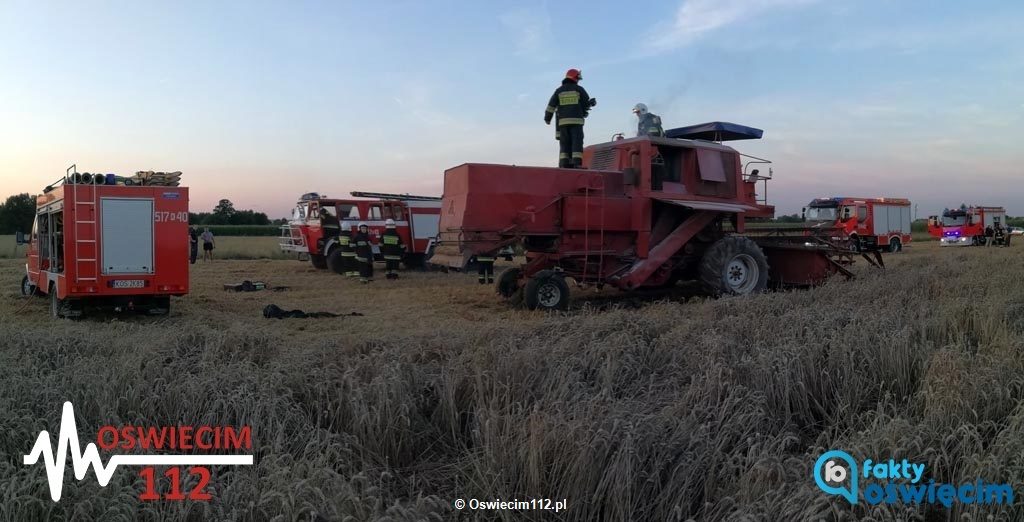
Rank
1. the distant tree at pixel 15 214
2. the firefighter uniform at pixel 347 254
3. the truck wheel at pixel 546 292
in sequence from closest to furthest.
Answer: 1. the truck wheel at pixel 546 292
2. the firefighter uniform at pixel 347 254
3. the distant tree at pixel 15 214

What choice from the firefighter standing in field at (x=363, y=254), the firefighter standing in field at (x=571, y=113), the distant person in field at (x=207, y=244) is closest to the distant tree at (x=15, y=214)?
the distant person in field at (x=207, y=244)

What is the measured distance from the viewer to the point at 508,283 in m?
11.5

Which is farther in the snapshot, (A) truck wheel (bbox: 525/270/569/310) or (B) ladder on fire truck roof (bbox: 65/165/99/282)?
(A) truck wheel (bbox: 525/270/569/310)

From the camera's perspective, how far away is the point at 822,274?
12.4 meters

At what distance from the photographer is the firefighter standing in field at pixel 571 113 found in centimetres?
1097

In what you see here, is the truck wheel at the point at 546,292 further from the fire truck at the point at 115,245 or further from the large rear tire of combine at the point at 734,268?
the fire truck at the point at 115,245

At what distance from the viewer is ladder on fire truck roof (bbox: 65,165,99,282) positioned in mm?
9312

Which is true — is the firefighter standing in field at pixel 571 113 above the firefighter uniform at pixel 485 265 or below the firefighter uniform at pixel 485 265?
above

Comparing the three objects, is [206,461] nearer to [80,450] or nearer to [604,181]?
[80,450]

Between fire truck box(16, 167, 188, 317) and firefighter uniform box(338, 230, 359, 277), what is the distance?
7413 mm

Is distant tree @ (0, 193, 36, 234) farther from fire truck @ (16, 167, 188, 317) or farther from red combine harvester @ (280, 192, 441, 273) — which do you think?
fire truck @ (16, 167, 188, 317)

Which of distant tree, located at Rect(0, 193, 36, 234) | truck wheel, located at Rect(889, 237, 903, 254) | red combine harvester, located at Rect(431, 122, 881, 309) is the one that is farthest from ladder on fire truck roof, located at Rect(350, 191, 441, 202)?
distant tree, located at Rect(0, 193, 36, 234)

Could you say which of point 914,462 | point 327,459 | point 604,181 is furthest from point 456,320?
point 914,462

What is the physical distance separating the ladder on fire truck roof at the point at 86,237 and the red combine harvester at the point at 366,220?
9479 mm
